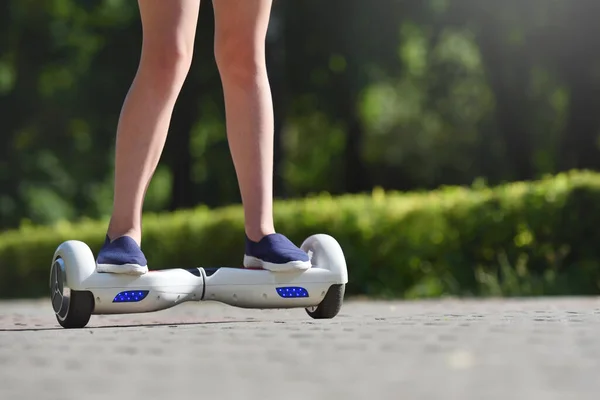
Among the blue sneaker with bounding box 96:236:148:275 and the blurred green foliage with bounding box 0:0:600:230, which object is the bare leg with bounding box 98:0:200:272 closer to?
the blue sneaker with bounding box 96:236:148:275

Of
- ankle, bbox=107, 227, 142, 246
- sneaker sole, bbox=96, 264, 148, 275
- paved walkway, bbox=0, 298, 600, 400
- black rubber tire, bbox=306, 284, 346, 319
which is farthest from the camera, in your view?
black rubber tire, bbox=306, 284, 346, 319

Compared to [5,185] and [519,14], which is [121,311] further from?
[5,185]

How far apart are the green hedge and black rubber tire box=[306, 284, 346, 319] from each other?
13.7ft

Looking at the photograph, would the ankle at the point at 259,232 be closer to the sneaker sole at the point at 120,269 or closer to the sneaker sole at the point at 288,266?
the sneaker sole at the point at 288,266

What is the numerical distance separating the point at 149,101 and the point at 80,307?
839 mm

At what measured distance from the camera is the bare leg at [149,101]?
492cm

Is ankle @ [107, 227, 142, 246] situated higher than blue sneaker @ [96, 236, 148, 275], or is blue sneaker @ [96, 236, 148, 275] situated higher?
ankle @ [107, 227, 142, 246]

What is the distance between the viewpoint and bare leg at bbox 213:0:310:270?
5.04 metres

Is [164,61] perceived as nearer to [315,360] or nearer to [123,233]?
[123,233]

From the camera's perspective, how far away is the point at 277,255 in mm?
4898

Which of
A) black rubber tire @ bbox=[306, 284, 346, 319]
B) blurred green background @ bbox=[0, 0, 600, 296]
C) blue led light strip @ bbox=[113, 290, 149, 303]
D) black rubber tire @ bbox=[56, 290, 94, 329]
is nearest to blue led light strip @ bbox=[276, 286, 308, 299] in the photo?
black rubber tire @ bbox=[306, 284, 346, 319]

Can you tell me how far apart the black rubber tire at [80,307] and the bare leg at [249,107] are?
2.29 ft

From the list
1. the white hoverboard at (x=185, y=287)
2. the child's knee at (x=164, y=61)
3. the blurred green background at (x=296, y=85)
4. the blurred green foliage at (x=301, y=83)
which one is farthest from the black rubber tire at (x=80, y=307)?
the blurred green foliage at (x=301, y=83)

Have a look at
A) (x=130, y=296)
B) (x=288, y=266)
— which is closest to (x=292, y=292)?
(x=288, y=266)
